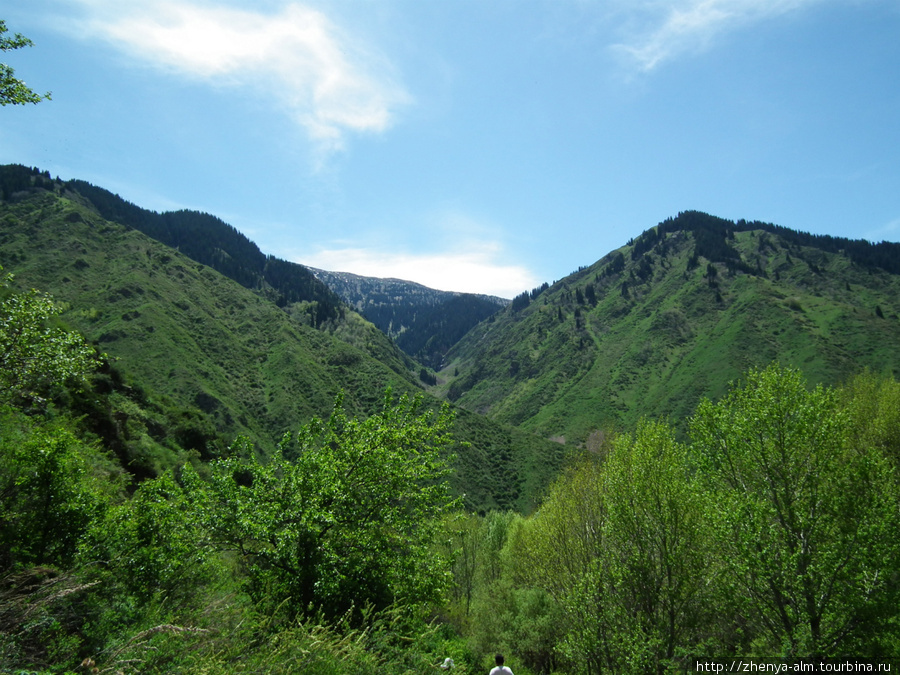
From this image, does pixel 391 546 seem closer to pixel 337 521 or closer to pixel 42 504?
pixel 337 521

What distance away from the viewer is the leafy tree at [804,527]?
15836 millimetres

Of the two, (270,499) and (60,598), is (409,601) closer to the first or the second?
(270,499)

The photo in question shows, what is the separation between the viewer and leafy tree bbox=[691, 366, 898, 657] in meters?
15.8

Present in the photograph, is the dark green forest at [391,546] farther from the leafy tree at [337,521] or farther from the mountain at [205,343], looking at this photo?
the mountain at [205,343]

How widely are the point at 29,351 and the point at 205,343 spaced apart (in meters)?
141

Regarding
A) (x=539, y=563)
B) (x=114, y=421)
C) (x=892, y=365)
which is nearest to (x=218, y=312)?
(x=114, y=421)

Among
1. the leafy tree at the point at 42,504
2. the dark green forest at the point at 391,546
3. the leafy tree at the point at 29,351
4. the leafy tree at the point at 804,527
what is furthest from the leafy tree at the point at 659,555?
the leafy tree at the point at 29,351

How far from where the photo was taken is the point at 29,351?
11688 mm

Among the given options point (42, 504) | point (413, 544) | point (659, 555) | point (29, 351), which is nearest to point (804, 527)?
point (659, 555)

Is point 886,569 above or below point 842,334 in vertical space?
below

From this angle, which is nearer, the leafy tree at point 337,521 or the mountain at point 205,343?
the leafy tree at point 337,521

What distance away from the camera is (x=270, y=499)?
41.3 ft

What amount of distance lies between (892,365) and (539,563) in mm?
187072

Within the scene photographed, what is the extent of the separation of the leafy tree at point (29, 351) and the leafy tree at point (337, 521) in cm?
450
